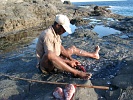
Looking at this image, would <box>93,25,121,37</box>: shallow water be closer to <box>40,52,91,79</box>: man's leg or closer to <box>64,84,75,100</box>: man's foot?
<box>40,52,91,79</box>: man's leg

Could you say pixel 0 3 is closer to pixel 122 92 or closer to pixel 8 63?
pixel 8 63

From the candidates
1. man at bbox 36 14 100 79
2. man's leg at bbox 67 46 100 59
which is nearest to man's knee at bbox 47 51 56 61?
man at bbox 36 14 100 79

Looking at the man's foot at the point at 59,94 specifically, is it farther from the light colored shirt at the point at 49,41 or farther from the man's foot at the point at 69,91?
the light colored shirt at the point at 49,41

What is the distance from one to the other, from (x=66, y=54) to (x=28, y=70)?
4.53 ft

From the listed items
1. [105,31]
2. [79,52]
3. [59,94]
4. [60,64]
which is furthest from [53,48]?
[105,31]

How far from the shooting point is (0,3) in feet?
79.2

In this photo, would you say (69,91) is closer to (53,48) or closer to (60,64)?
→ (60,64)

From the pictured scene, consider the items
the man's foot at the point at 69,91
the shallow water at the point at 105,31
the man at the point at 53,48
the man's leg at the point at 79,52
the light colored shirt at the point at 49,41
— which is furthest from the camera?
the shallow water at the point at 105,31

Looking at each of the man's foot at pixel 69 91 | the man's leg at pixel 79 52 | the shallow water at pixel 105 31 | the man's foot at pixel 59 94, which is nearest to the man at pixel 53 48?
the man's foot at pixel 69 91

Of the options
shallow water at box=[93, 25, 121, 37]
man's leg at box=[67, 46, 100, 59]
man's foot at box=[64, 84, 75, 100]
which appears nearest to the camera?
man's foot at box=[64, 84, 75, 100]

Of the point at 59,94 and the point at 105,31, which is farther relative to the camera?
the point at 105,31

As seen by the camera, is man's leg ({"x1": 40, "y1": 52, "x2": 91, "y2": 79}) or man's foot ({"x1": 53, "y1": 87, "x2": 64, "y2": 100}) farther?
man's leg ({"x1": 40, "y1": 52, "x2": 91, "y2": 79})

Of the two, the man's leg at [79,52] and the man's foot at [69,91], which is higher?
the man's leg at [79,52]

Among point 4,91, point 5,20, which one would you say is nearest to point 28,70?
point 4,91
